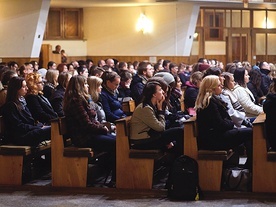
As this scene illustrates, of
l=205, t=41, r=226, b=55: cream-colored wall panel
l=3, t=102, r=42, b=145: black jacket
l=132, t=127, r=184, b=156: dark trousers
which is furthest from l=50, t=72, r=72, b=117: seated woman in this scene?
l=205, t=41, r=226, b=55: cream-colored wall panel

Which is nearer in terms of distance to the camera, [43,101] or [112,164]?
[112,164]

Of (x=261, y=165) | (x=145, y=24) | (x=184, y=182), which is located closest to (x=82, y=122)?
(x=184, y=182)

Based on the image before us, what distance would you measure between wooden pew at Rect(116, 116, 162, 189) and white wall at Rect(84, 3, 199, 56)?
44.0 ft

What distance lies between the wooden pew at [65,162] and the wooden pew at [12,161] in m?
0.34

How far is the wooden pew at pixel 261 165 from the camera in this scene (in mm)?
6707

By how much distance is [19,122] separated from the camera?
728cm

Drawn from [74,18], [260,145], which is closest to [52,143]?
[260,145]

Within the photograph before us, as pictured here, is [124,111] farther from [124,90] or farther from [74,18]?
[74,18]

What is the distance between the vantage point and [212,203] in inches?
255

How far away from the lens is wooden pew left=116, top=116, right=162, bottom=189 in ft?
22.9

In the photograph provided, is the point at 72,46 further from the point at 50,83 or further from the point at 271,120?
the point at 271,120

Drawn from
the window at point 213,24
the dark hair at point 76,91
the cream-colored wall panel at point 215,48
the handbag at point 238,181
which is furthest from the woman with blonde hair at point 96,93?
the cream-colored wall panel at point 215,48

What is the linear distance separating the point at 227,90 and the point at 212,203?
2.33m

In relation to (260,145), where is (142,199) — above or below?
below
